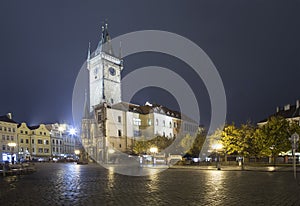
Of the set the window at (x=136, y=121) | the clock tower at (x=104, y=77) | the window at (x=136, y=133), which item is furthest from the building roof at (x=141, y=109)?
the window at (x=136, y=133)

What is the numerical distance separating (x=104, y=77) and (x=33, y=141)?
113 feet

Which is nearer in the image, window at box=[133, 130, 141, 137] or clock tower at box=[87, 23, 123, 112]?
window at box=[133, 130, 141, 137]

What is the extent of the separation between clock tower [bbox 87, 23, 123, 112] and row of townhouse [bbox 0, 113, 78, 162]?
15702 mm

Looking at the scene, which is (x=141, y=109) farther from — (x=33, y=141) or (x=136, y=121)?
(x=33, y=141)

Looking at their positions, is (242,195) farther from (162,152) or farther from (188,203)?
(162,152)

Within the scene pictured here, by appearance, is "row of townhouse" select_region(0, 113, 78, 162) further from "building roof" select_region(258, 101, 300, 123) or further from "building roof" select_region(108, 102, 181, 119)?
"building roof" select_region(258, 101, 300, 123)

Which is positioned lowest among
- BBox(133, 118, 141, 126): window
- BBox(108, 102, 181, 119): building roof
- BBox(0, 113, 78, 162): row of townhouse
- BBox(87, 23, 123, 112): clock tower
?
Result: BBox(0, 113, 78, 162): row of townhouse

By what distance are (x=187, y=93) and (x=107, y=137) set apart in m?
26.7

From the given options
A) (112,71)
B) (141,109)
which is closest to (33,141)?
(112,71)

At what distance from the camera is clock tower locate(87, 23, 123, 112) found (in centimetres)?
10312

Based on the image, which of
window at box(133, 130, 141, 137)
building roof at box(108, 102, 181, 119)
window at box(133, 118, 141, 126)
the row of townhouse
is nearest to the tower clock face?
building roof at box(108, 102, 181, 119)

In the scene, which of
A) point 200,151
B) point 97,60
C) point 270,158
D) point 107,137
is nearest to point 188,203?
point 270,158

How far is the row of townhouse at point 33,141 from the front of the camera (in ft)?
323

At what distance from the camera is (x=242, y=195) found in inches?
562
